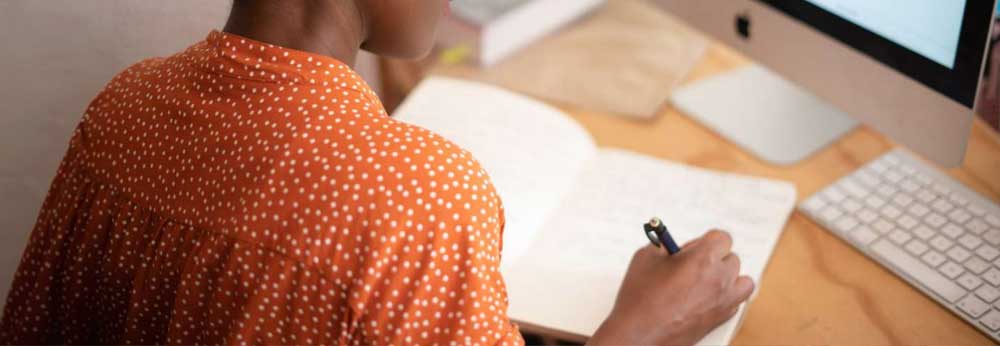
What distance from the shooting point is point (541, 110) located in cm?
107

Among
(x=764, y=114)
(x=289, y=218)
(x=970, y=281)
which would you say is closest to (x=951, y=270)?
(x=970, y=281)

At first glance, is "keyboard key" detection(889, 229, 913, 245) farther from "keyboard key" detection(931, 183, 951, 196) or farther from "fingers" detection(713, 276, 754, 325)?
"fingers" detection(713, 276, 754, 325)

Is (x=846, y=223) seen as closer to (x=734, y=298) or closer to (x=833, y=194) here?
(x=833, y=194)

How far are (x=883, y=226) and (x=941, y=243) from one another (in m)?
0.05

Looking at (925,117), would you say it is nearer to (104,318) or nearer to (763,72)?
(763,72)

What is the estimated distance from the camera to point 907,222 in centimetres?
91

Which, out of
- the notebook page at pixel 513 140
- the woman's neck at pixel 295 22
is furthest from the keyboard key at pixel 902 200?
the woman's neck at pixel 295 22

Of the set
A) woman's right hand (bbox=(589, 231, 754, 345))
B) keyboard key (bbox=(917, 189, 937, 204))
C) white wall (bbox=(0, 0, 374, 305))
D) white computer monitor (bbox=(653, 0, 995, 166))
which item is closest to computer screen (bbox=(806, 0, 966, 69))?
white computer monitor (bbox=(653, 0, 995, 166))

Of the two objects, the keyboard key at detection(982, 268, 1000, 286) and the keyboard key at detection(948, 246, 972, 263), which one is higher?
the keyboard key at detection(948, 246, 972, 263)

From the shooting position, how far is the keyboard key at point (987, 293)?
821 mm

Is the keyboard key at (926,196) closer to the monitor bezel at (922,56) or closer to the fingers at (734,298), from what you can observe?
the monitor bezel at (922,56)

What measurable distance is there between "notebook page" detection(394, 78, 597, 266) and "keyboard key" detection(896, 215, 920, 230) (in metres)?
0.32

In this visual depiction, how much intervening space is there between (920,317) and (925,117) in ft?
0.64

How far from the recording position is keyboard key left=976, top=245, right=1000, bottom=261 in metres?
0.85
